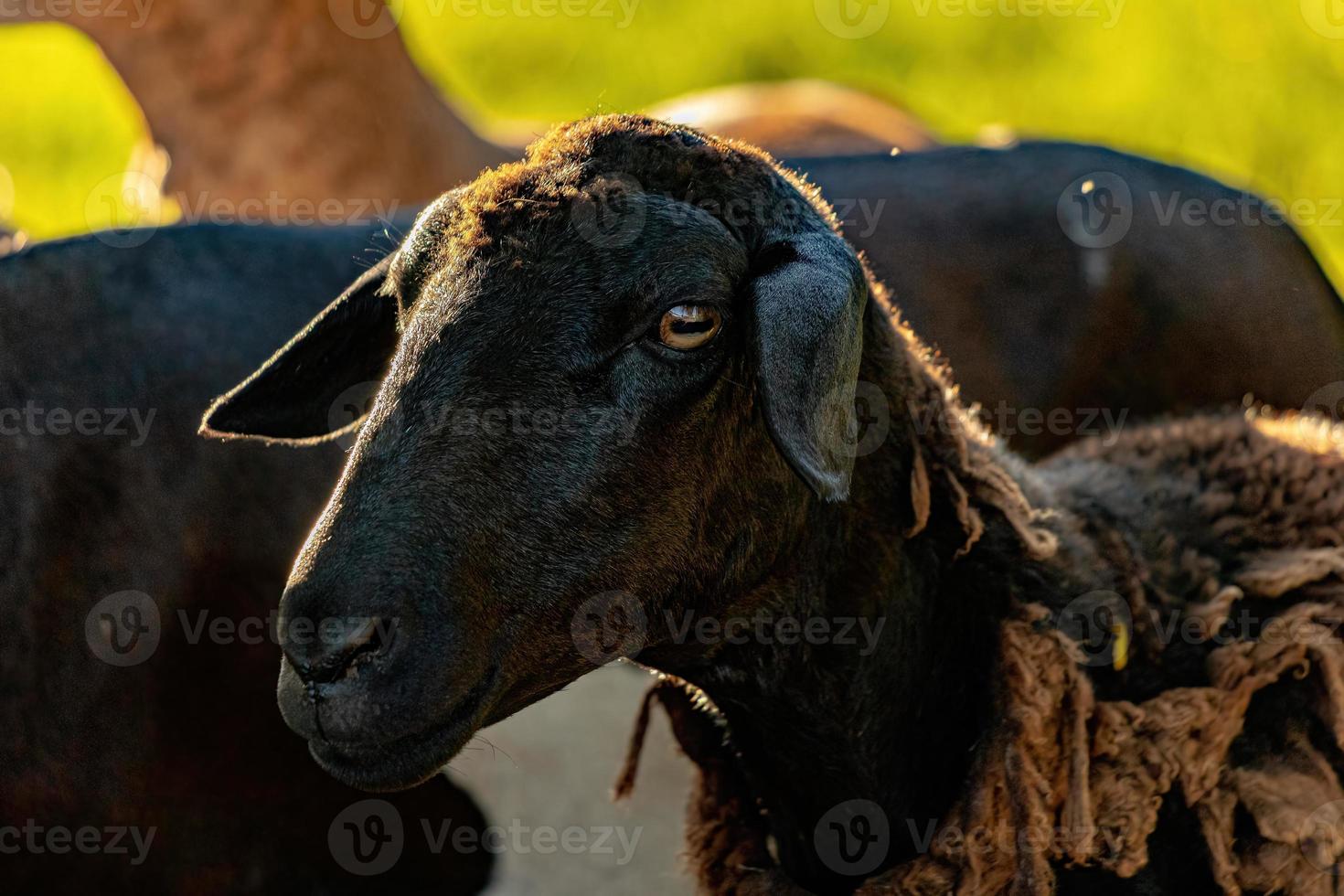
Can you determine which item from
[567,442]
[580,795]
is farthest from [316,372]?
[580,795]

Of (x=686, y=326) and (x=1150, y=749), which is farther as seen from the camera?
(x=1150, y=749)

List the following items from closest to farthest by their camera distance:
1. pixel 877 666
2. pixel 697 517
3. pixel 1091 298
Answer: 1. pixel 697 517
2. pixel 877 666
3. pixel 1091 298

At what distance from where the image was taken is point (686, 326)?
2551 mm

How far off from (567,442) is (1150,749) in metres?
1.24

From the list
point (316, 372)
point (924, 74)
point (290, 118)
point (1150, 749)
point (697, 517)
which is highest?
point (924, 74)

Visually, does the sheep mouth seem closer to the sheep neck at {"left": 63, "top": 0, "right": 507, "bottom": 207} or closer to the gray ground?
the gray ground

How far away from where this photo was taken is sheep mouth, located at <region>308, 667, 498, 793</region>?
7.88 ft

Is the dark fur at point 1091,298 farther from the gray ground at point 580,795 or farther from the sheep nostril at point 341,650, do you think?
the sheep nostril at point 341,650

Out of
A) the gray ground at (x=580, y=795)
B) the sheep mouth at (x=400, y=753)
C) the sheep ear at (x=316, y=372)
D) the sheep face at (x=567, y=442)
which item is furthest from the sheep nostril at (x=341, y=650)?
the gray ground at (x=580, y=795)

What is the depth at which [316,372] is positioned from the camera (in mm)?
3193

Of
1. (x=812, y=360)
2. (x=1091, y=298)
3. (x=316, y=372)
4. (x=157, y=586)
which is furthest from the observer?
(x=1091, y=298)

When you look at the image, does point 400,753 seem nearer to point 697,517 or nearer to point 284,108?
point 697,517

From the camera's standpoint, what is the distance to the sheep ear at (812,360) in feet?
7.97

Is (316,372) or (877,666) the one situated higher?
(316,372)
